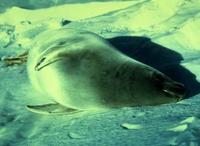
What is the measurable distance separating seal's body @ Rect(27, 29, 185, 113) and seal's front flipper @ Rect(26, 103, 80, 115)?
1.4 inches

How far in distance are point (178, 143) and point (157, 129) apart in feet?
1.02

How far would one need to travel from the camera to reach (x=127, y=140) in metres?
3.69

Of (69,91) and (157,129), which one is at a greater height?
(69,91)

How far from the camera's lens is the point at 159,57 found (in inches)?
216

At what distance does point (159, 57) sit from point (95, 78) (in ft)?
4.60

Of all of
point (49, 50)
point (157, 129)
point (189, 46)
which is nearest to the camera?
point (157, 129)

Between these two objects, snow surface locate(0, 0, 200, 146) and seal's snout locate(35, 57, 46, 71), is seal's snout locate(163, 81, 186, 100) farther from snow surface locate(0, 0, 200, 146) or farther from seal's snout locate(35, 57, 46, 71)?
seal's snout locate(35, 57, 46, 71)

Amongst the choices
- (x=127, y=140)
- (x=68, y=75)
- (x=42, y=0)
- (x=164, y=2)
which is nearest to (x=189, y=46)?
(x=164, y=2)

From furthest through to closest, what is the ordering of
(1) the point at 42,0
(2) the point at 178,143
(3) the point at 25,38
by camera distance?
1. (1) the point at 42,0
2. (3) the point at 25,38
3. (2) the point at 178,143

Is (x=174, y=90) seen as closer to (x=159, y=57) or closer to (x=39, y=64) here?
(x=39, y=64)

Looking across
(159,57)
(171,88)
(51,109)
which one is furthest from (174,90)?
(159,57)

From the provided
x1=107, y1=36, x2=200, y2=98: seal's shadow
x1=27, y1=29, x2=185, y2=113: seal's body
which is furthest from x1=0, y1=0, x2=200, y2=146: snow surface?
x1=27, y1=29, x2=185, y2=113: seal's body

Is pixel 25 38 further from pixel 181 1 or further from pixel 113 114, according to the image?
pixel 113 114

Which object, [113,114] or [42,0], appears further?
[42,0]
